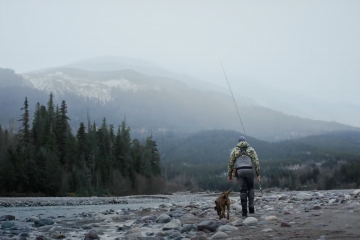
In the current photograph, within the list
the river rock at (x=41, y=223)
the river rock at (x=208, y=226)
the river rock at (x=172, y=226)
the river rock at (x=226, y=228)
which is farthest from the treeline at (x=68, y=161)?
the river rock at (x=226, y=228)

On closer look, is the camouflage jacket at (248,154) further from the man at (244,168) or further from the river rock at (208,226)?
the river rock at (208,226)

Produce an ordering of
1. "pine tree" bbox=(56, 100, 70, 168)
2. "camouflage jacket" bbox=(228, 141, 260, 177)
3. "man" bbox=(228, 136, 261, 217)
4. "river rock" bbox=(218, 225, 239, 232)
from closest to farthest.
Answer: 1. "river rock" bbox=(218, 225, 239, 232)
2. "man" bbox=(228, 136, 261, 217)
3. "camouflage jacket" bbox=(228, 141, 260, 177)
4. "pine tree" bbox=(56, 100, 70, 168)

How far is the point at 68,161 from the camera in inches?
2628

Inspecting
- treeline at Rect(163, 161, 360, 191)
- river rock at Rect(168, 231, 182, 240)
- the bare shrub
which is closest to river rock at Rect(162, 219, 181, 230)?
river rock at Rect(168, 231, 182, 240)

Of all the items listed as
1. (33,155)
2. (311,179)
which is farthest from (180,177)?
(33,155)

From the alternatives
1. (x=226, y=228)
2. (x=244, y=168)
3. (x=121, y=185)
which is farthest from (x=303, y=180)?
(x=226, y=228)

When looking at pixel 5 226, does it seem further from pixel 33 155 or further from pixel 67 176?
pixel 67 176

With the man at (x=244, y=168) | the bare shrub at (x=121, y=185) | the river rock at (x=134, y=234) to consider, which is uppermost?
the man at (x=244, y=168)

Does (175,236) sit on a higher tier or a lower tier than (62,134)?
lower

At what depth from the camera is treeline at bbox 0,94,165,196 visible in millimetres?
52594

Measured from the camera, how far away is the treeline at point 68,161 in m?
52.6

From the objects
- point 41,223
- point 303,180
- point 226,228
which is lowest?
point 303,180

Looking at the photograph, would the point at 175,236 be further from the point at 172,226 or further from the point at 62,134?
the point at 62,134

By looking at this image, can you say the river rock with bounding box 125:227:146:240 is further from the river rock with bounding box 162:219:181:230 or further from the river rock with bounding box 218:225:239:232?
the river rock with bounding box 218:225:239:232
